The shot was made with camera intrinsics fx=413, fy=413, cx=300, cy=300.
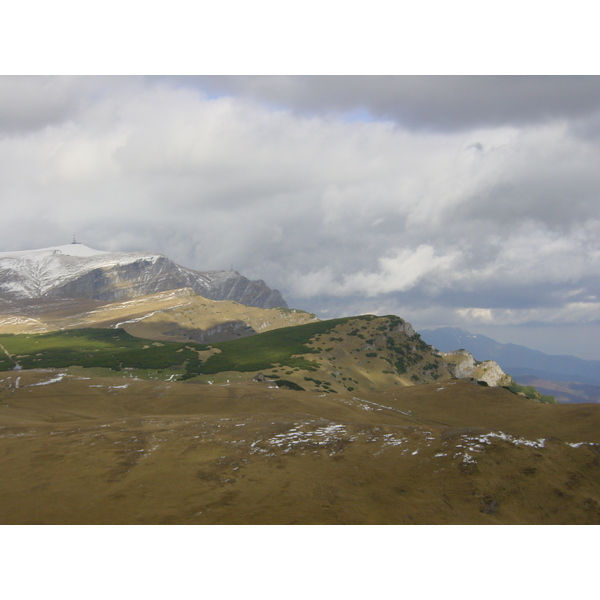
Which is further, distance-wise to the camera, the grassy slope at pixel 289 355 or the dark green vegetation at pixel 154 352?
the dark green vegetation at pixel 154 352

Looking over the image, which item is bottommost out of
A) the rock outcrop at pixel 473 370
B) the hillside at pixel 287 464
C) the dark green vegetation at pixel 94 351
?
the rock outcrop at pixel 473 370

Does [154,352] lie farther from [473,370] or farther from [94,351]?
[473,370]

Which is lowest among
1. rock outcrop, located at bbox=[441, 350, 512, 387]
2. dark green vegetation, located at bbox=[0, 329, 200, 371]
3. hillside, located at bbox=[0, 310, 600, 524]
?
rock outcrop, located at bbox=[441, 350, 512, 387]

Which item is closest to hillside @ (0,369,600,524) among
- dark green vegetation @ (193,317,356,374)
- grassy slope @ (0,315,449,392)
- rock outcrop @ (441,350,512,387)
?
grassy slope @ (0,315,449,392)

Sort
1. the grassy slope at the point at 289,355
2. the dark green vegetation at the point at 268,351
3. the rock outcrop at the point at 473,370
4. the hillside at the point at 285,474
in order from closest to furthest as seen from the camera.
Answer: the hillside at the point at 285,474 < the grassy slope at the point at 289,355 < the dark green vegetation at the point at 268,351 < the rock outcrop at the point at 473,370

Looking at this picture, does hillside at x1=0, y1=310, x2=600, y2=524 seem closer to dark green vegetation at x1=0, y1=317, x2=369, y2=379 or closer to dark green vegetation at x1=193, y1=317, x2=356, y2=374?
dark green vegetation at x1=0, y1=317, x2=369, y2=379

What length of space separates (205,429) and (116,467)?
9.98 meters

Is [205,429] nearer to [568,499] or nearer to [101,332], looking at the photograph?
[568,499]

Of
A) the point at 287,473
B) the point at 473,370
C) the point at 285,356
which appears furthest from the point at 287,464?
the point at 473,370

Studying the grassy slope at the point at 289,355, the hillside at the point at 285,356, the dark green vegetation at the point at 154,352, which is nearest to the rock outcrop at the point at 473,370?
the hillside at the point at 285,356

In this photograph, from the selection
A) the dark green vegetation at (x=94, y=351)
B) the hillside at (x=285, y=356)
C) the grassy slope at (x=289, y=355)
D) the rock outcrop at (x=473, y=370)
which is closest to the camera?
the hillside at (x=285, y=356)

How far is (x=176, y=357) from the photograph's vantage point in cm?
11088

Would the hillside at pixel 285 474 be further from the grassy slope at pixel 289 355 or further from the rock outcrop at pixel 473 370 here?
the rock outcrop at pixel 473 370

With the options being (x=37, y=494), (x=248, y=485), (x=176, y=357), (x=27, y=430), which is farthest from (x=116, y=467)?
(x=176, y=357)
